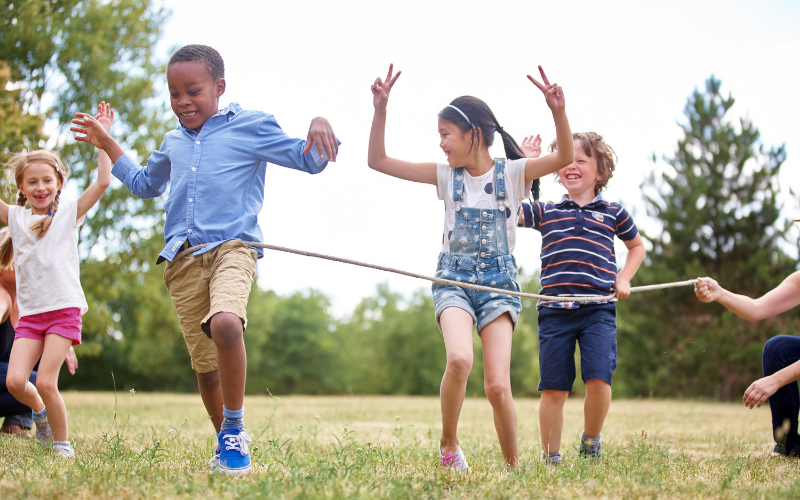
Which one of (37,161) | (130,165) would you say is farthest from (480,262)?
(37,161)

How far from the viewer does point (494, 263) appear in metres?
3.65

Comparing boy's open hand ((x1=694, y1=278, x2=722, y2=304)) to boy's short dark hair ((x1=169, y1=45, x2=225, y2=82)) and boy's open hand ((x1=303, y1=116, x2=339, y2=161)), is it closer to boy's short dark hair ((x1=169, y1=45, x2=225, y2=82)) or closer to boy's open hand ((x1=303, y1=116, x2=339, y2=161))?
boy's open hand ((x1=303, y1=116, x2=339, y2=161))

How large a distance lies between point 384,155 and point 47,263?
2250 millimetres

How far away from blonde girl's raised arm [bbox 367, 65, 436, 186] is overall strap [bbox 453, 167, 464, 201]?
137mm

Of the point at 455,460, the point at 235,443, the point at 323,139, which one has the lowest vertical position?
the point at 455,460

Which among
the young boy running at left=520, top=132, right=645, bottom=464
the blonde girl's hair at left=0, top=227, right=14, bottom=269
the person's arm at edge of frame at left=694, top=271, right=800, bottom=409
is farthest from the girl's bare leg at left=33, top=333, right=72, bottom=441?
the person's arm at edge of frame at left=694, top=271, right=800, bottom=409

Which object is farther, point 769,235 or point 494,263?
point 769,235

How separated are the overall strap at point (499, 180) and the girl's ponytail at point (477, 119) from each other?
18cm

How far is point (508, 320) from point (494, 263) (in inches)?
12.8

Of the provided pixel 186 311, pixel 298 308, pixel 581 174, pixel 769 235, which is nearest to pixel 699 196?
pixel 769 235

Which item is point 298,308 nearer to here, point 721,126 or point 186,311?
point 721,126

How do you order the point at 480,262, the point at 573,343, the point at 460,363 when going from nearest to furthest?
the point at 460,363, the point at 480,262, the point at 573,343

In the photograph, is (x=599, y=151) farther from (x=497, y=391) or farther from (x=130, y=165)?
(x=130, y=165)

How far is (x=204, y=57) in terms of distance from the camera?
141 inches
